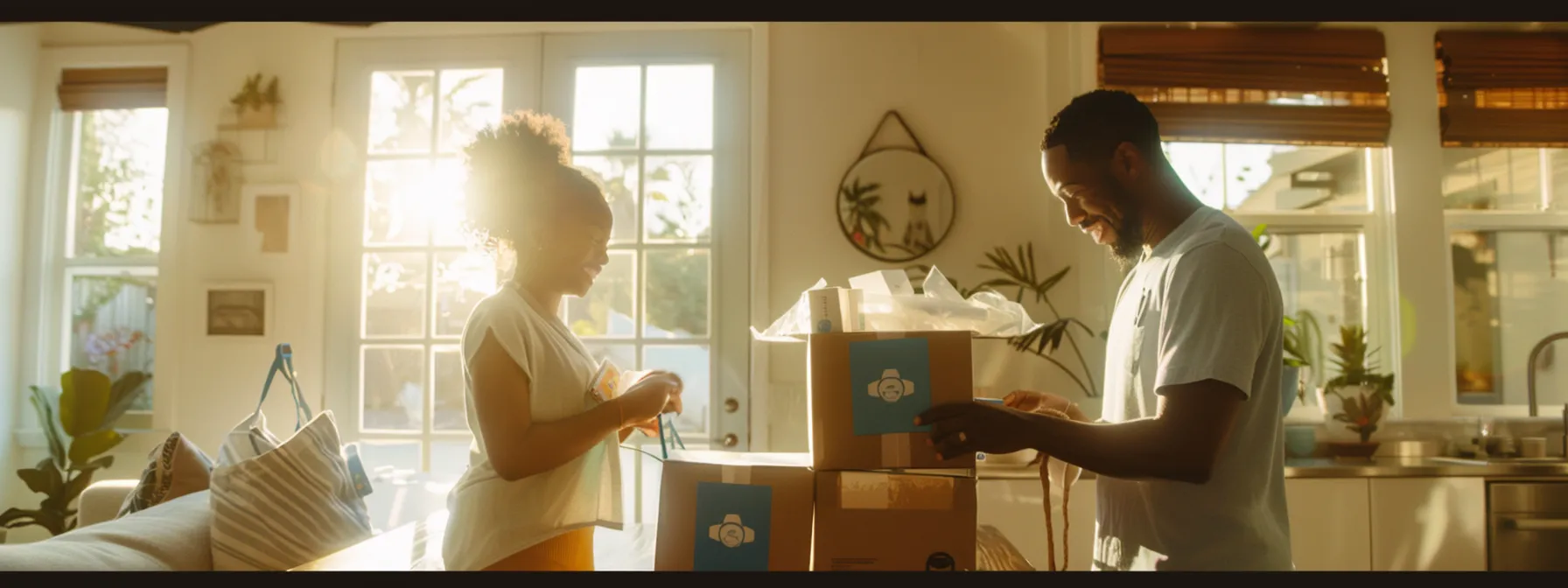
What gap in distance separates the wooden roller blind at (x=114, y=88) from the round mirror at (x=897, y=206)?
2.72m

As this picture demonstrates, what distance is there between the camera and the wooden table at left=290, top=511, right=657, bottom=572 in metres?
1.37

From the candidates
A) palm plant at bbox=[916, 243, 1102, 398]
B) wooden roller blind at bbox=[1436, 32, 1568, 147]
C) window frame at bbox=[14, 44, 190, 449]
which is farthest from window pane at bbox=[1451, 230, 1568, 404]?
window frame at bbox=[14, 44, 190, 449]

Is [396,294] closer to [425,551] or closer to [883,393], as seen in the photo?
[425,551]

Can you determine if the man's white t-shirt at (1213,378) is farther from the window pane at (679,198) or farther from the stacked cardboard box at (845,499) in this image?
the window pane at (679,198)

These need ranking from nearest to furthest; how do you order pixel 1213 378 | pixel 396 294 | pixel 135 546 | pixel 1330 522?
pixel 1213 378
pixel 135 546
pixel 1330 522
pixel 396 294

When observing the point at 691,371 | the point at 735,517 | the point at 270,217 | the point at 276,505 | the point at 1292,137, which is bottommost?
the point at 276,505

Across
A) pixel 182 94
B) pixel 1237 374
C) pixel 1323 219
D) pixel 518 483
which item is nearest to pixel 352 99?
pixel 182 94

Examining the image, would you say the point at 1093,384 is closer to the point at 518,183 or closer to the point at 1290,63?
the point at 1290,63

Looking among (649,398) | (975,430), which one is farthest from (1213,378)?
(649,398)

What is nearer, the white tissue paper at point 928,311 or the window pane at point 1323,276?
the white tissue paper at point 928,311

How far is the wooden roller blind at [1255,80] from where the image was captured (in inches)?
114

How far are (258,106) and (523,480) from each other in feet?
8.88

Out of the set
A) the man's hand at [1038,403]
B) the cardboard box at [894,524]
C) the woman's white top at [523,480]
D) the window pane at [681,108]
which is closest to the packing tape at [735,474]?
the cardboard box at [894,524]

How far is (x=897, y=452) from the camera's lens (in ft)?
3.54
